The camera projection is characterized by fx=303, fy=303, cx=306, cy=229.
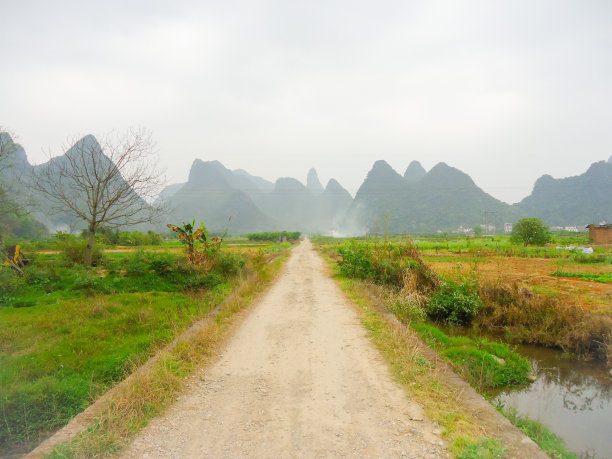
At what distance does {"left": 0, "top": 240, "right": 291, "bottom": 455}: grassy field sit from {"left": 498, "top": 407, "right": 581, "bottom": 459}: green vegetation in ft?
16.0

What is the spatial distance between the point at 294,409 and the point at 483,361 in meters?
3.62

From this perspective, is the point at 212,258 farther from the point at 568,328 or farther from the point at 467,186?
the point at 467,186

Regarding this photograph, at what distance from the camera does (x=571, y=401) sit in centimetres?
452

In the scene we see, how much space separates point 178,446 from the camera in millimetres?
2615

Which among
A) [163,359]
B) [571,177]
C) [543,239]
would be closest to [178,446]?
[163,359]

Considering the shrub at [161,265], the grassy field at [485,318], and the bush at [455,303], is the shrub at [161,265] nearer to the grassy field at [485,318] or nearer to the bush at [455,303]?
the grassy field at [485,318]

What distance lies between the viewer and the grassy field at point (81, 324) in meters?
3.55

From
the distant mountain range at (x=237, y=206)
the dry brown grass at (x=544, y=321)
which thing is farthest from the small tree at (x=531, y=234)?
the distant mountain range at (x=237, y=206)

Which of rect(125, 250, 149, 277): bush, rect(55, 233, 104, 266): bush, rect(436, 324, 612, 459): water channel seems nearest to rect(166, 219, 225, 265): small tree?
rect(125, 250, 149, 277): bush

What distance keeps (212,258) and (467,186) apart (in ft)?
391

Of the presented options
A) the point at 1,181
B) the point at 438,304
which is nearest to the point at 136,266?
the point at 1,181

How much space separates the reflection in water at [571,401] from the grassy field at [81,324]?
18.3 feet

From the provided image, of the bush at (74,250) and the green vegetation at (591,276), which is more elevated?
the bush at (74,250)

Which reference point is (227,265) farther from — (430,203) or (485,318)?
(430,203)
